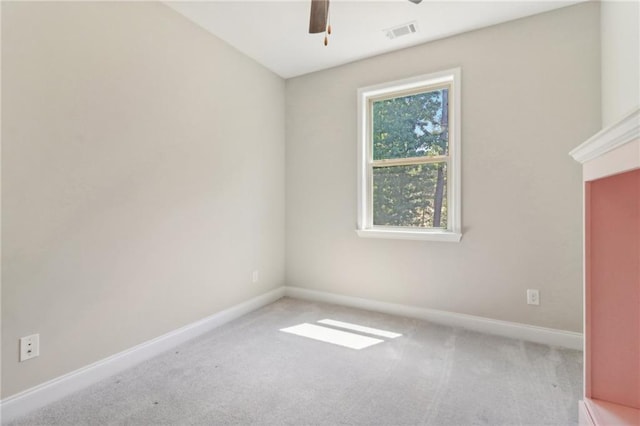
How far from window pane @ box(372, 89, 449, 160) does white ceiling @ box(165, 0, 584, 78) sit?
1.68 feet

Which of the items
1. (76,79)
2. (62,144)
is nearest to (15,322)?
(62,144)

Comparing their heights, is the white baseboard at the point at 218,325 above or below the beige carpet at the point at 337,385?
above

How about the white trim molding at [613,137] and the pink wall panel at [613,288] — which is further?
the pink wall panel at [613,288]

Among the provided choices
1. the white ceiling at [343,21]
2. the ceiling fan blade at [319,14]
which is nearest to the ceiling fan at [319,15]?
the ceiling fan blade at [319,14]

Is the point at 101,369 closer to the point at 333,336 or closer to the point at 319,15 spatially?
the point at 333,336

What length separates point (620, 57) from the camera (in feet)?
6.12

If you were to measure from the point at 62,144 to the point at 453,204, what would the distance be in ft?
9.47

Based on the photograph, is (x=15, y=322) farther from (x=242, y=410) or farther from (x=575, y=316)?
(x=575, y=316)

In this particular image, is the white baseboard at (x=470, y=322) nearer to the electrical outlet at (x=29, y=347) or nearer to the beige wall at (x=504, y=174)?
the beige wall at (x=504, y=174)

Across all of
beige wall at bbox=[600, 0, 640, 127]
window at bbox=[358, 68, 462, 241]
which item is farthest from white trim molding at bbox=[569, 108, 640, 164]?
window at bbox=[358, 68, 462, 241]

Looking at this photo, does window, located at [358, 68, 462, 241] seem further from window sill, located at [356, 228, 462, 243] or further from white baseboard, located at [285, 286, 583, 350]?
white baseboard, located at [285, 286, 583, 350]

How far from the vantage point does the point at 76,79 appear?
5.76 feet

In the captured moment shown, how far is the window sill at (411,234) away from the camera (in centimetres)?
266

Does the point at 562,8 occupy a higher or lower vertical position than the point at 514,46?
higher
